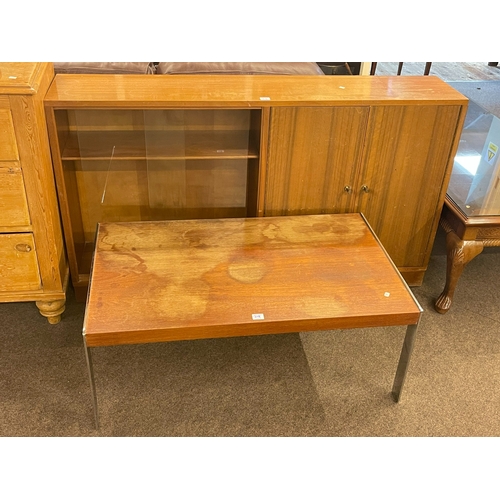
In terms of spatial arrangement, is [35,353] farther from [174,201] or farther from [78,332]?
[174,201]

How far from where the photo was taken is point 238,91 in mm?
1919

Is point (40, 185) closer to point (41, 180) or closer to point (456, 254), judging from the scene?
point (41, 180)

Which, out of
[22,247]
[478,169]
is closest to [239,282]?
[22,247]

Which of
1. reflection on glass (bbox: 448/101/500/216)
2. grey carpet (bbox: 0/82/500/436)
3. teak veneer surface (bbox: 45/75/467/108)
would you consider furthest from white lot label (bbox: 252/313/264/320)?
reflection on glass (bbox: 448/101/500/216)

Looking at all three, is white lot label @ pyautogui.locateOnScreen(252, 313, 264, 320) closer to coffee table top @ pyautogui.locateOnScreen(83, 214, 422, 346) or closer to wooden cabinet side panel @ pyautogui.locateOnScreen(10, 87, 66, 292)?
coffee table top @ pyautogui.locateOnScreen(83, 214, 422, 346)

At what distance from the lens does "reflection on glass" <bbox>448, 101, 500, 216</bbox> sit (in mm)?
2135

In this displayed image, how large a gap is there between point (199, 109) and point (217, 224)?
39 cm

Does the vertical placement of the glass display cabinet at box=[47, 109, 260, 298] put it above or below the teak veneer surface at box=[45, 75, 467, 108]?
below

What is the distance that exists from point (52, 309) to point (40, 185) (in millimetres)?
498

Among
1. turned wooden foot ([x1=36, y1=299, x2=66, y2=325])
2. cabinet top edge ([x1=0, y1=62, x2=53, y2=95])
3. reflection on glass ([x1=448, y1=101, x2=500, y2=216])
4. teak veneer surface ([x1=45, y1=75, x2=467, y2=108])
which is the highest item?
cabinet top edge ([x1=0, y1=62, x2=53, y2=95])

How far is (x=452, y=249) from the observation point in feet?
6.85

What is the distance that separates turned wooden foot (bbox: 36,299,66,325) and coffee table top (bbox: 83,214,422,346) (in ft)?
1.08

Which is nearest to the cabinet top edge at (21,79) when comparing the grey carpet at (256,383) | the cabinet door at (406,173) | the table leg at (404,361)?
the grey carpet at (256,383)

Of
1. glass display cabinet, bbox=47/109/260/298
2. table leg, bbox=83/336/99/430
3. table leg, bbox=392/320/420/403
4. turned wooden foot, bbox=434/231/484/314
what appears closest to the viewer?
table leg, bbox=83/336/99/430
